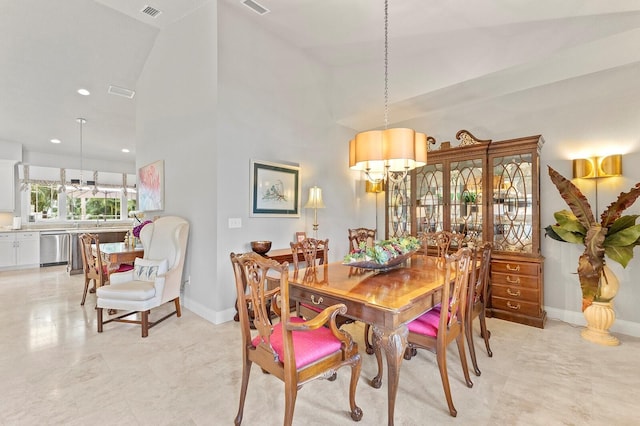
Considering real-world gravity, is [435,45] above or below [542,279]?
above

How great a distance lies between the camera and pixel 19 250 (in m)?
6.64

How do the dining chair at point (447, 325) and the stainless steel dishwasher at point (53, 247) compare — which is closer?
the dining chair at point (447, 325)

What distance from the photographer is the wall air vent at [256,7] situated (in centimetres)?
330

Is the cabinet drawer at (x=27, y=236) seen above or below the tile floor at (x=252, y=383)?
above

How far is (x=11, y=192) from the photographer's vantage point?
6852mm

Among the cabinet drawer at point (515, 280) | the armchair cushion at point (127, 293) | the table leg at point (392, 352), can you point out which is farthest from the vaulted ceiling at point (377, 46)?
the armchair cushion at point (127, 293)

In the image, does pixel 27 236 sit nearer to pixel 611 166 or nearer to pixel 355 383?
pixel 355 383

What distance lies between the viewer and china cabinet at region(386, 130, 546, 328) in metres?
3.38

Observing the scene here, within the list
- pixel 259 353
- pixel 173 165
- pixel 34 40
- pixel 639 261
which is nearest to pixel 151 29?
pixel 34 40

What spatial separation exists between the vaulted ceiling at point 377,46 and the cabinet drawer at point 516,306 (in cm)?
251

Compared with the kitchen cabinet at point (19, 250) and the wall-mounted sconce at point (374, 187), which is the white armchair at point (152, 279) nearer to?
the wall-mounted sconce at point (374, 187)

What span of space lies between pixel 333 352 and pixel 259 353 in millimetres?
435

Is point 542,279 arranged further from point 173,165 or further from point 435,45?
point 173,165

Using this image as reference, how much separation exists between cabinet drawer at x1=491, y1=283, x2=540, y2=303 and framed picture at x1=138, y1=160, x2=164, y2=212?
4757 millimetres
